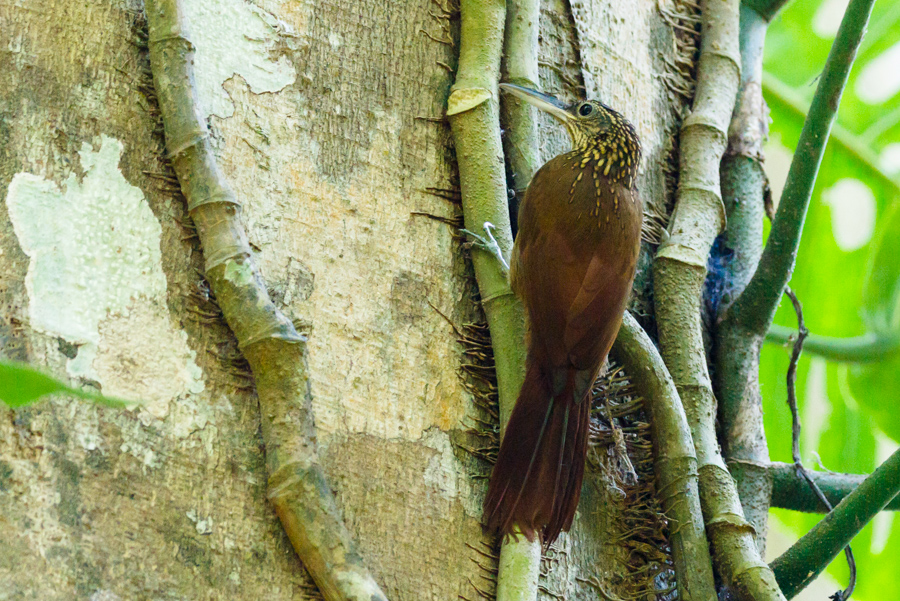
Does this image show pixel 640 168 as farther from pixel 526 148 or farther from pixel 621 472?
pixel 621 472

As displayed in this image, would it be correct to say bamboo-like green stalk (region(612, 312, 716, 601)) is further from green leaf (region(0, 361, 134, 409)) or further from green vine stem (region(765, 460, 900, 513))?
green leaf (region(0, 361, 134, 409))

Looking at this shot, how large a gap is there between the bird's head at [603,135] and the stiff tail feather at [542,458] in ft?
2.50

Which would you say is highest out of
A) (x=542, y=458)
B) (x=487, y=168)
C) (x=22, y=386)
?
(x=487, y=168)

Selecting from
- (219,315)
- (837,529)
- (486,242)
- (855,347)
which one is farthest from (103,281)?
(855,347)

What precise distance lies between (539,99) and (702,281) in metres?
0.66

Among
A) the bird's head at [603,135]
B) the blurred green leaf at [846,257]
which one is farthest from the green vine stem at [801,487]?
the bird's head at [603,135]

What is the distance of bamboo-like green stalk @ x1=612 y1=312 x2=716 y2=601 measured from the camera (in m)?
2.04

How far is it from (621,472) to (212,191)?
1130 mm

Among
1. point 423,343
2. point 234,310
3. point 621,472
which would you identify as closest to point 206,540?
point 234,310

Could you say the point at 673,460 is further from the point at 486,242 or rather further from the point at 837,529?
the point at 486,242

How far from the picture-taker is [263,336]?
1639mm

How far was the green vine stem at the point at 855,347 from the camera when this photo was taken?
10.0 feet

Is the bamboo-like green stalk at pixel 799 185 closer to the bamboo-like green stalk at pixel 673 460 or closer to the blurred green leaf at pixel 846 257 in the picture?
the bamboo-like green stalk at pixel 673 460

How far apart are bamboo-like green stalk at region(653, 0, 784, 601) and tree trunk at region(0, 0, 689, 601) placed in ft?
0.98
